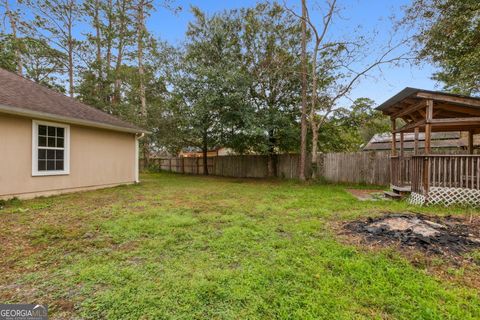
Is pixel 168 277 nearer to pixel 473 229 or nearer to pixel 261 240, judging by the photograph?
pixel 261 240

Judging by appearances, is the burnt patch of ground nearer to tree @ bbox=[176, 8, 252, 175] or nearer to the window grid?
the window grid

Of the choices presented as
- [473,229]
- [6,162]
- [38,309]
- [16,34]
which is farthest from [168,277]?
[16,34]

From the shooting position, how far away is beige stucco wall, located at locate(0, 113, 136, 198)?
6082 millimetres

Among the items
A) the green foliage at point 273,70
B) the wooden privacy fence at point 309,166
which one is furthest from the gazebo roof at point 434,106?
the green foliage at point 273,70

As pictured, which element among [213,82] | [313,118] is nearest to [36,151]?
[213,82]

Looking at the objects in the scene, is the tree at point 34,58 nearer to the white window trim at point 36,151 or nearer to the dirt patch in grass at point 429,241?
the white window trim at point 36,151

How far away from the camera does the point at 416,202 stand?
6.31 metres

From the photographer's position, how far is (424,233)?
359 centimetres

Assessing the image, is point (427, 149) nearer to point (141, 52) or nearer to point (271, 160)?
point (271, 160)

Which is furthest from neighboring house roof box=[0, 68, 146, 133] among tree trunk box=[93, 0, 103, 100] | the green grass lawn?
tree trunk box=[93, 0, 103, 100]

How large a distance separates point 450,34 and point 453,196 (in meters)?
6.86

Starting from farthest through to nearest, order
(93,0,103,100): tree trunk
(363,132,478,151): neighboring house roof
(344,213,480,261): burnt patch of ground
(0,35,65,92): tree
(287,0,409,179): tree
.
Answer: (363,132,478,151): neighboring house roof
(93,0,103,100): tree trunk
(0,35,65,92): tree
(287,0,409,179): tree
(344,213,480,261): burnt patch of ground

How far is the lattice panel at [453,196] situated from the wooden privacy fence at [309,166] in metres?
4.32

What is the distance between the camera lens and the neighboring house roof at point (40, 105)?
20.1 feet
